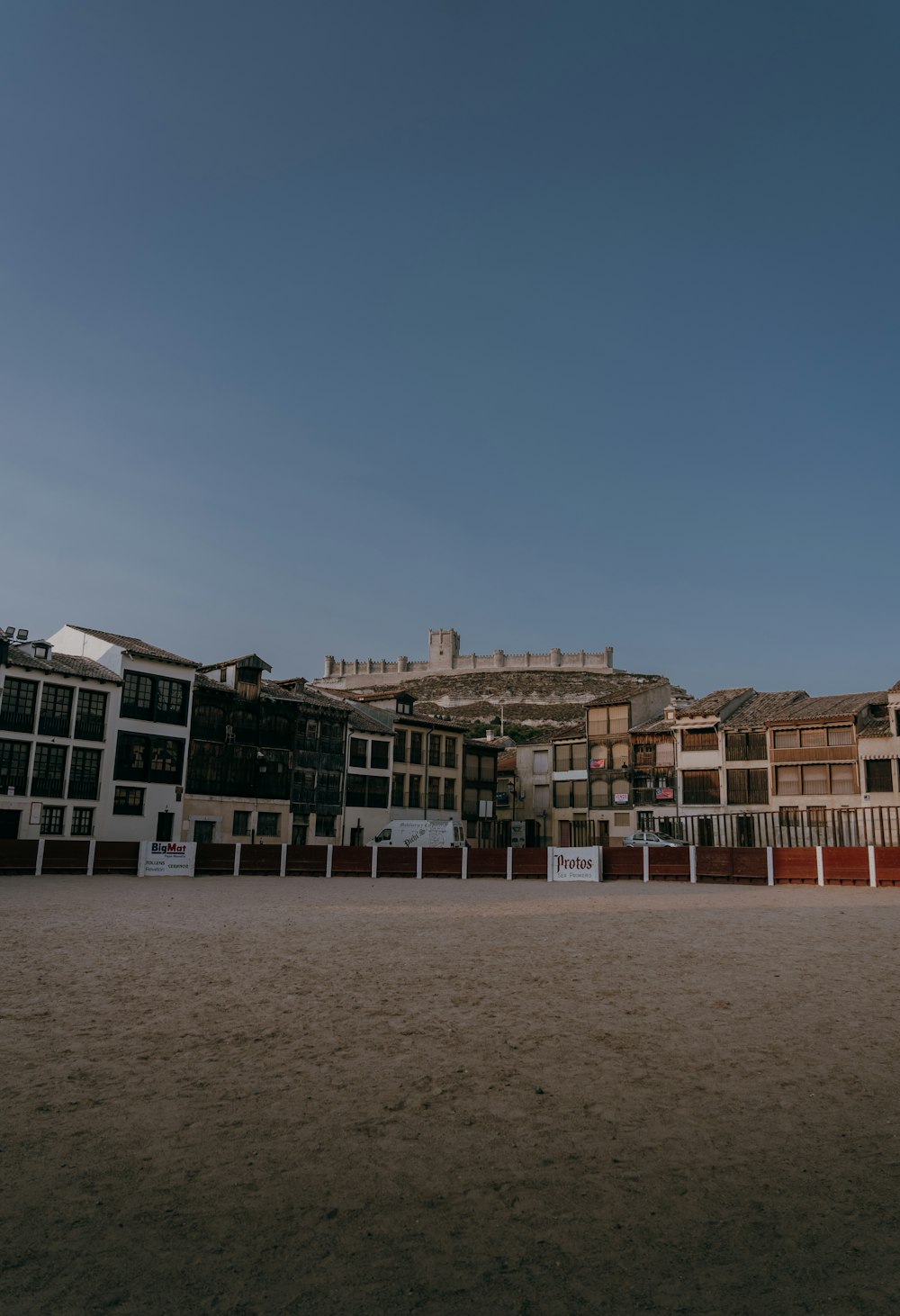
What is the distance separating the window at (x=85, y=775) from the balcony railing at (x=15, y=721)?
8.27 ft

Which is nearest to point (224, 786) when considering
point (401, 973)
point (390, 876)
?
point (390, 876)

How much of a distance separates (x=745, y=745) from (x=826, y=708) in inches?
195

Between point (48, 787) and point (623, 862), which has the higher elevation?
point (48, 787)


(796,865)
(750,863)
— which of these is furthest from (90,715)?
(796,865)

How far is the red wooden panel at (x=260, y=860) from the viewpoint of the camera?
3538cm

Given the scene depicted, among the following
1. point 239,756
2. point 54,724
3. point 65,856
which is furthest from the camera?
point 239,756

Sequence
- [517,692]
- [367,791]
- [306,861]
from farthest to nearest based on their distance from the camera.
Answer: [517,692] < [367,791] < [306,861]

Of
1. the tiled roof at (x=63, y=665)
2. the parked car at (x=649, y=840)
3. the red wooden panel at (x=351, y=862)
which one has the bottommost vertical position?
the red wooden panel at (x=351, y=862)

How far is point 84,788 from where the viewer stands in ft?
143

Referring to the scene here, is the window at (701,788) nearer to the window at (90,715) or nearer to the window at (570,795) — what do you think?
the window at (570,795)

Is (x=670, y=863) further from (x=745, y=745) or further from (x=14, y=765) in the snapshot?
(x=14, y=765)

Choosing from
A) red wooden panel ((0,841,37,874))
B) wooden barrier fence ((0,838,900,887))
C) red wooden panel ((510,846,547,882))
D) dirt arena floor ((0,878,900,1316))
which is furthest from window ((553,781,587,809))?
dirt arena floor ((0,878,900,1316))

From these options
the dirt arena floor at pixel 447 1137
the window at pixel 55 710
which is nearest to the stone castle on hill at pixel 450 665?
the window at pixel 55 710

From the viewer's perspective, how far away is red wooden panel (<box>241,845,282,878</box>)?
35.4 meters
